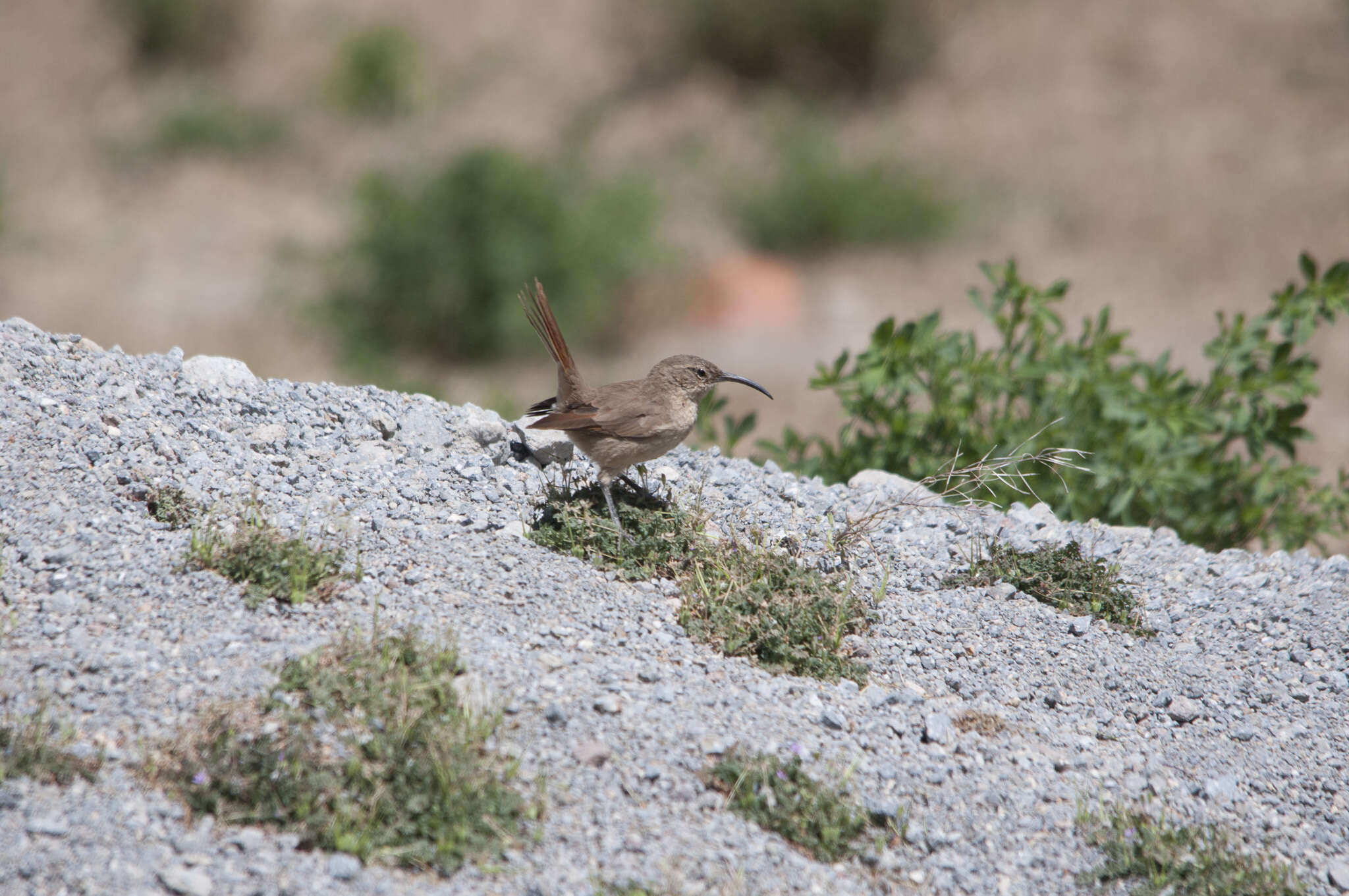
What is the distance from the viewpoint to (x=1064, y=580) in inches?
161

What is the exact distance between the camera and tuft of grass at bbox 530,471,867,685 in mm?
3570

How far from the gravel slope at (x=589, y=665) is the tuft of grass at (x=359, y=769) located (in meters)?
0.07

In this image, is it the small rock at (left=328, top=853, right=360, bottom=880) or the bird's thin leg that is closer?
the small rock at (left=328, top=853, right=360, bottom=880)

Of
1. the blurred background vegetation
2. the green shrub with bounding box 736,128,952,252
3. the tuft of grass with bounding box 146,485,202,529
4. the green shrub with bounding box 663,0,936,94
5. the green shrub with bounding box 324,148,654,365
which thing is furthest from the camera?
the green shrub with bounding box 663,0,936,94

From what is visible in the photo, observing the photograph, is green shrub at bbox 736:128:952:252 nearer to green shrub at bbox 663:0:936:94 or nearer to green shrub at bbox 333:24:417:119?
green shrub at bbox 663:0:936:94

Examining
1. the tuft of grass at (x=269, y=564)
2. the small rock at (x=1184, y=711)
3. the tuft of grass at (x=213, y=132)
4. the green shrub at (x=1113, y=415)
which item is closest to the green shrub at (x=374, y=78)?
the tuft of grass at (x=213, y=132)

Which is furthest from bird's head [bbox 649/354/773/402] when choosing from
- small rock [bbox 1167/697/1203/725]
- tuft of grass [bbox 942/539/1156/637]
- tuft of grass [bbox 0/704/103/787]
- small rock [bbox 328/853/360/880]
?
tuft of grass [bbox 0/704/103/787]

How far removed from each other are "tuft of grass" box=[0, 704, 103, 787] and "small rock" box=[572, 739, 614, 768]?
1183 millimetres

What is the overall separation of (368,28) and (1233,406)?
687 inches

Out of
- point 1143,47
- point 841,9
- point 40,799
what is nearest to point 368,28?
point 841,9

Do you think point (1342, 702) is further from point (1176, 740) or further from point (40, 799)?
point (40, 799)

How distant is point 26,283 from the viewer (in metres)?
12.2

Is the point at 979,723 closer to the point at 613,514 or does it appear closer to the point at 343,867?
the point at 613,514

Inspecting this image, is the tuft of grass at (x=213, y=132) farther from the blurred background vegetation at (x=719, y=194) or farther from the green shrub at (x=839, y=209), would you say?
the green shrub at (x=839, y=209)
